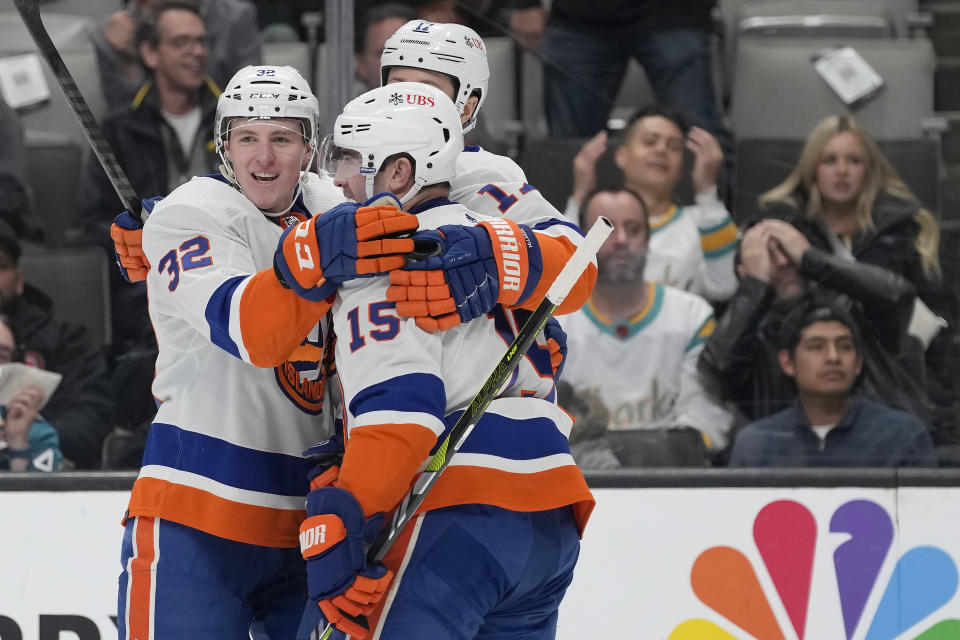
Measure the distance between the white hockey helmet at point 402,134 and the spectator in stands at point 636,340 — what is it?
4.41 feet

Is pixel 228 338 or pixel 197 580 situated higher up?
pixel 228 338

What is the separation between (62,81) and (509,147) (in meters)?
1.24

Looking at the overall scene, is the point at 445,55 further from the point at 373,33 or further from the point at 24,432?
the point at 24,432

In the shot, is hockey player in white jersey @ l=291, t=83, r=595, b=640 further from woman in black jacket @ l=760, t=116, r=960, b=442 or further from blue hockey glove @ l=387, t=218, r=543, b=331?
woman in black jacket @ l=760, t=116, r=960, b=442

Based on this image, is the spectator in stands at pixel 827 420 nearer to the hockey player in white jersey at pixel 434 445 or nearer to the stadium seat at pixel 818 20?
the stadium seat at pixel 818 20

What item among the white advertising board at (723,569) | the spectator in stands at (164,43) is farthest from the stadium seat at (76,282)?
the white advertising board at (723,569)

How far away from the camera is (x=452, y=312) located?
6.02ft

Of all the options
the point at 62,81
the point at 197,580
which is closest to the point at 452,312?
the point at 197,580

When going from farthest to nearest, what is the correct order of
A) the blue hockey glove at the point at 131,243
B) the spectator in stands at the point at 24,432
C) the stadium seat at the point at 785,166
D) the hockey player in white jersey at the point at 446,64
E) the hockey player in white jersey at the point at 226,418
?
the stadium seat at the point at 785,166
the spectator in stands at the point at 24,432
the hockey player in white jersey at the point at 446,64
the blue hockey glove at the point at 131,243
the hockey player in white jersey at the point at 226,418

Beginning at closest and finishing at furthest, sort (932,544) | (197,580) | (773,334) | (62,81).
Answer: (197,580) → (62,81) → (932,544) → (773,334)

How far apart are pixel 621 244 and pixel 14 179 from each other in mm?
1482

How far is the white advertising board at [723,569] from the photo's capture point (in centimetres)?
297

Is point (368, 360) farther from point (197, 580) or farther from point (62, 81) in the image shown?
point (62, 81)

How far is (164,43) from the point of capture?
11.6ft
